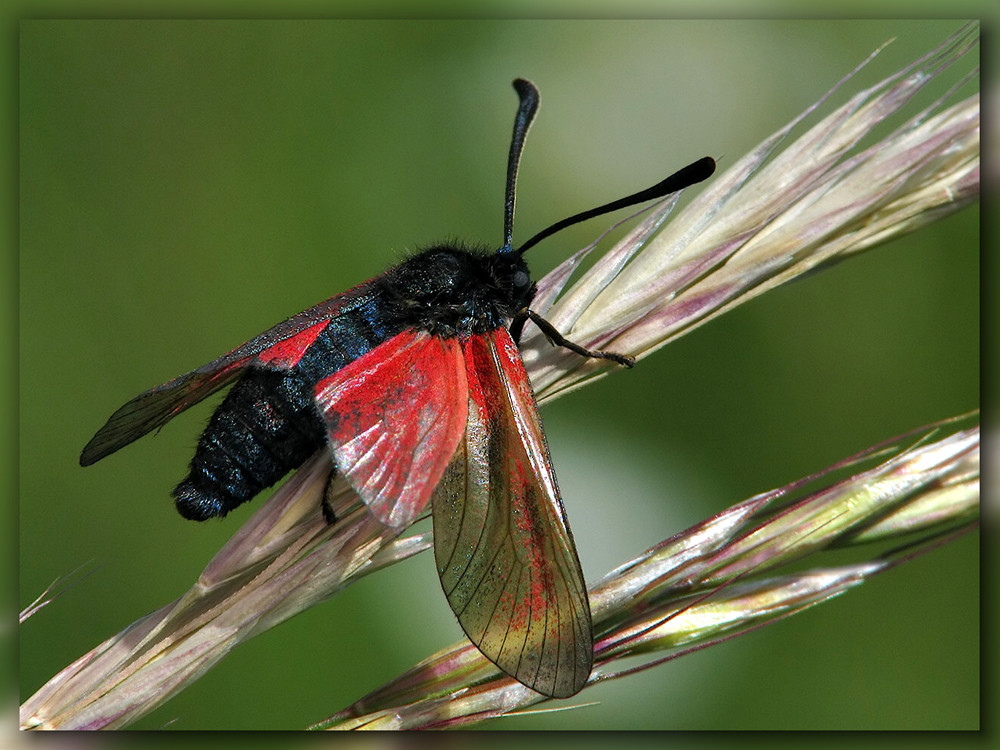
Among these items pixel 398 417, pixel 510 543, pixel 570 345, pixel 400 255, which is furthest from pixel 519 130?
pixel 510 543

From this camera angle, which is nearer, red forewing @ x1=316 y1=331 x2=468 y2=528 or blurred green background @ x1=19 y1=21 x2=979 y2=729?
red forewing @ x1=316 y1=331 x2=468 y2=528

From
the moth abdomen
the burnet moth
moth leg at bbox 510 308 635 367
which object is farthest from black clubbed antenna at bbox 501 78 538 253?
the moth abdomen

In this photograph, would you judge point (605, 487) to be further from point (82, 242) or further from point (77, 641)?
point (82, 242)

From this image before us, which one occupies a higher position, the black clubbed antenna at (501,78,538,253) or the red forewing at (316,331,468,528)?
the black clubbed antenna at (501,78,538,253)

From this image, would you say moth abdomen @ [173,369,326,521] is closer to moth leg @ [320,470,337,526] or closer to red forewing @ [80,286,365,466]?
red forewing @ [80,286,365,466]

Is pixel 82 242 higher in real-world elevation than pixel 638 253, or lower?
higher

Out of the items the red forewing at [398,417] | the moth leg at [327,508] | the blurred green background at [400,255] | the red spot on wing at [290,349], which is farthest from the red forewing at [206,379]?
the blurred green background at [400,255]

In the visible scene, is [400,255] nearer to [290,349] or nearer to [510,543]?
[290,349]

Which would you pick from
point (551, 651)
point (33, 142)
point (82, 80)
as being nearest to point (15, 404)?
point (33, 142)
